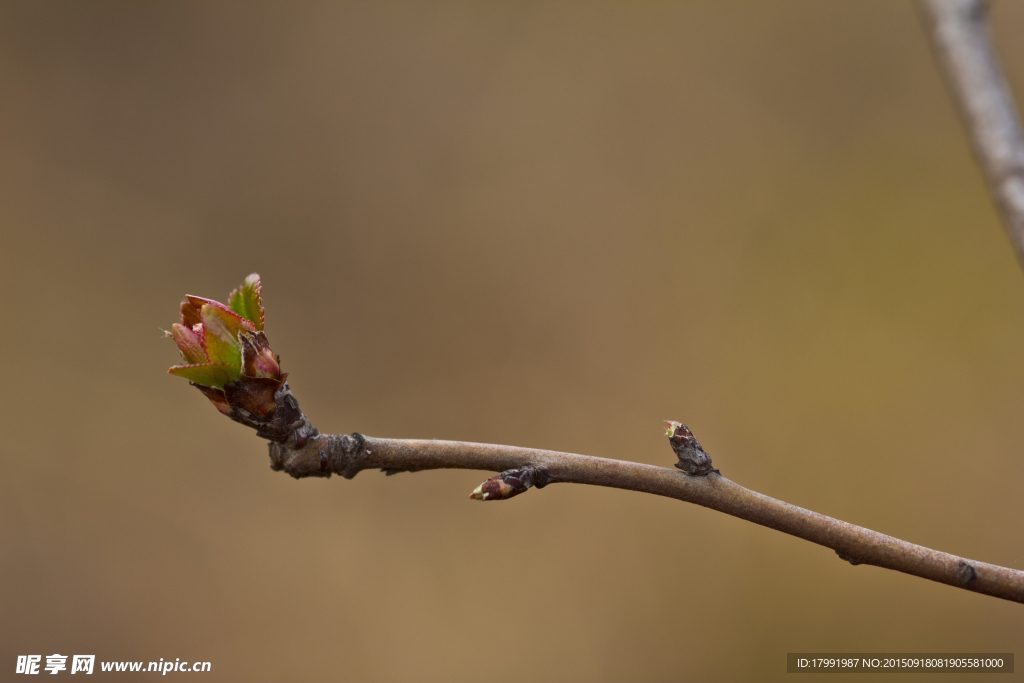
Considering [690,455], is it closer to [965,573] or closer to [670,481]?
[670,481]

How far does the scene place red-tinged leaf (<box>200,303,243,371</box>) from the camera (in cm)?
43

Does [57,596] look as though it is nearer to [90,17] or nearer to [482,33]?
[90,17]

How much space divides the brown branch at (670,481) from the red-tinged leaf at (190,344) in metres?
0.06

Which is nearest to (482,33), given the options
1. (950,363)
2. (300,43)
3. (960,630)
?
(300,43)

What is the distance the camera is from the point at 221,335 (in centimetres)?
43

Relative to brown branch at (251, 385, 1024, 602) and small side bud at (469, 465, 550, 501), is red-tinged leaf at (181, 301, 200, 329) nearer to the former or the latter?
brown branch at (251, 385, 1024, 602)

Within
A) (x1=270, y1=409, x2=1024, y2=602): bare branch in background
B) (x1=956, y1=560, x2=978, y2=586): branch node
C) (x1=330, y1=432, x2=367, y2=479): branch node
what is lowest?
(x1=956, y1=560, x2=978, y2=586): branch node

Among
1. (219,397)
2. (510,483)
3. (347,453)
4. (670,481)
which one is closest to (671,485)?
(670,481)

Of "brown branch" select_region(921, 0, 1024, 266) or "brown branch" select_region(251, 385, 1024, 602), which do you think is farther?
"brown branch" select_region(921, 0, 1024, 266)

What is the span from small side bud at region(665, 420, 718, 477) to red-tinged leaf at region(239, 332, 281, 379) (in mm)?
307

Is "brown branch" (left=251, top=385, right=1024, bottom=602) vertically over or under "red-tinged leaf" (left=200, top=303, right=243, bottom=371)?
under

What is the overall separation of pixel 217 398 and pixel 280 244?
127 centimetres

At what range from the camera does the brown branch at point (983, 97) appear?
0.61 metres

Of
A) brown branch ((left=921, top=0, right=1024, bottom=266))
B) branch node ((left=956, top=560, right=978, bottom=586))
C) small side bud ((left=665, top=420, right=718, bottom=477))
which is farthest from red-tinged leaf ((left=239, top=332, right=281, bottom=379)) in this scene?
brown branch ((left=921, top=0, right=1024, bottom=266))
